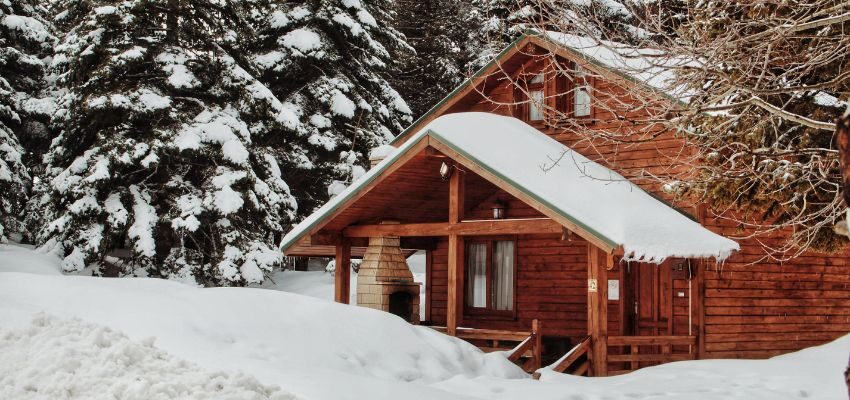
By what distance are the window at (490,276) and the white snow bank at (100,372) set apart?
10.4 metres

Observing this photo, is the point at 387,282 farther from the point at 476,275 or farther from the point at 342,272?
the point at 476,275

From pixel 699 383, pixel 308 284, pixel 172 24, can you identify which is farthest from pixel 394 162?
pixel 308 284

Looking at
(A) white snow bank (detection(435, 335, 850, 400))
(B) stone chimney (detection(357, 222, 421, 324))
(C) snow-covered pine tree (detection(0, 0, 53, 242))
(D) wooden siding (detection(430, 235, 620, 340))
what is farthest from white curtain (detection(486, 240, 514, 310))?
(C) snow-covered pine tree (detection(0, 0, 53, 242))

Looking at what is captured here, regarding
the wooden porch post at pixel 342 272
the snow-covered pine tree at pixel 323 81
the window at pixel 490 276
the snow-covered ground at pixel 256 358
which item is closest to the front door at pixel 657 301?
the snow-covered ground at pixel 256 358

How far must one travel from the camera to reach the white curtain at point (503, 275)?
725 inches

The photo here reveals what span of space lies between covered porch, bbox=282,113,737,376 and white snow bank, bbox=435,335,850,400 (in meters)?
0.78

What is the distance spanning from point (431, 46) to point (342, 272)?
19690 mm

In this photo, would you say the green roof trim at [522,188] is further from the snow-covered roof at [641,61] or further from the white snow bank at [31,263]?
the white snow bank at [31,263]

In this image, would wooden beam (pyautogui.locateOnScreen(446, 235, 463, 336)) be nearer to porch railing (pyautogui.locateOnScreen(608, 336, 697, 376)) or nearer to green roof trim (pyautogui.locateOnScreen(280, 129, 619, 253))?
green roof trim (pyautogui.locateOnScreen(280, 129, 619, 253))

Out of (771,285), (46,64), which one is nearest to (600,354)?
(771,285)

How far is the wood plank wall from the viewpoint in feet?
51.4

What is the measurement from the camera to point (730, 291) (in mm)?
15711

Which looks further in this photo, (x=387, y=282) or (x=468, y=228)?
(x=387, y=282)

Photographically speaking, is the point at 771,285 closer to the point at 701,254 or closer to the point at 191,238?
the point at 701,254
